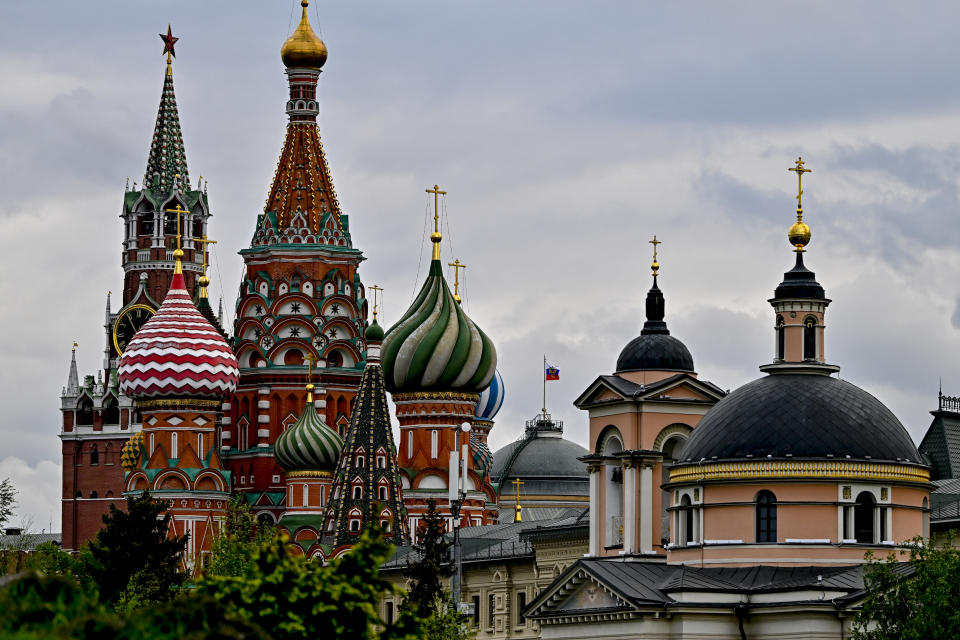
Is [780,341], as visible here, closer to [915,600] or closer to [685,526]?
[685,526]

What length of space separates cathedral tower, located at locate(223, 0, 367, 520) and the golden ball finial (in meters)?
41.4

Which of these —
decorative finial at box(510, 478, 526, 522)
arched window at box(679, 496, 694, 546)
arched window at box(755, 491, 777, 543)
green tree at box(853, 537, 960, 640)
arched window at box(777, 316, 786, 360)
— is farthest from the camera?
decorative finial at box(510, 478, 526, 522)

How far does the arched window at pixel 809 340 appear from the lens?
212ft

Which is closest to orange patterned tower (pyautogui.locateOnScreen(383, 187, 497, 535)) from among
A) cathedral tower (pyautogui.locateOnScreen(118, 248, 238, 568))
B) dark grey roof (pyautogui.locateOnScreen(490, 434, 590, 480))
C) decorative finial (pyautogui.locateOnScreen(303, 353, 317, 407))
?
decorative finial (pyautogui.locateOnScreen(303, 353, 317, 407))

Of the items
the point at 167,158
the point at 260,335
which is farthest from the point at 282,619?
the point at 167,158

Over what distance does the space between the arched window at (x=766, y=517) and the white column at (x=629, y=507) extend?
19.5 feet

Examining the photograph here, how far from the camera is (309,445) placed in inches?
3935

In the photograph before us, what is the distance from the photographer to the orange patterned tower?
9738cm

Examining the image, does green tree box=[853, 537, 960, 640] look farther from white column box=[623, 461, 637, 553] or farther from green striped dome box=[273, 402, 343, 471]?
green striped dome box=[273, 402, 343, 471]

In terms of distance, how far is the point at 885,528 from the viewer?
6175 centimetres

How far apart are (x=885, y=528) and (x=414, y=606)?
30.2m

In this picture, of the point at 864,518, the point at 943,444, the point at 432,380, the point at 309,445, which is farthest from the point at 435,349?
the point at 864,518

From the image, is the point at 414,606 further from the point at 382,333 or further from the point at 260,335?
the point at 260,335

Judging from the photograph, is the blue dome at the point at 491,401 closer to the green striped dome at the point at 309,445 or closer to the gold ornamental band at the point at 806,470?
the green striped dome at the point at 309,445
